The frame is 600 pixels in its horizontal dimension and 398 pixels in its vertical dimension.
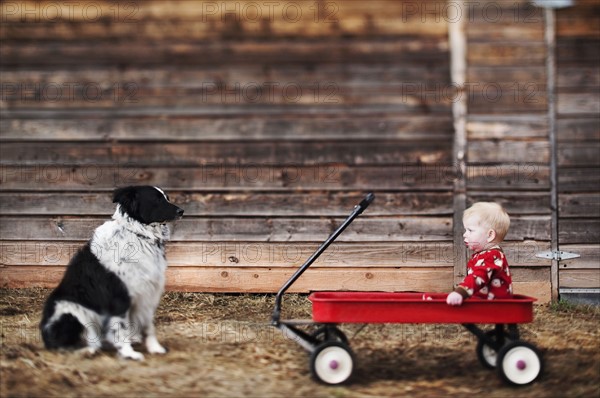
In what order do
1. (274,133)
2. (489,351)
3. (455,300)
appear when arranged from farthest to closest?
1. (274,133)
2. (489,351)
3. (455,300)

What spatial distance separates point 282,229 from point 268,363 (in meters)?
2.06

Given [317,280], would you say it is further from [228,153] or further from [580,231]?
[580,231]

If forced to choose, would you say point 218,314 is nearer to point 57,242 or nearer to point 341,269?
point 341,269

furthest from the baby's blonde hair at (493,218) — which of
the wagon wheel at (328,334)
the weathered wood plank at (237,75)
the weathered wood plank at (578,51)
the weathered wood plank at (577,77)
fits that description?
the weathered wood plank at (578,51)

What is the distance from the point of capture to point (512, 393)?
4.06 m

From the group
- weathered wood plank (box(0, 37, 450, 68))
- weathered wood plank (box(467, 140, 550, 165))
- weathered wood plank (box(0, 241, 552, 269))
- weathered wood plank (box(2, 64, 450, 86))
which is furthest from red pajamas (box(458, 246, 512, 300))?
weathered wood plank (box(0, 37, 450, 68))

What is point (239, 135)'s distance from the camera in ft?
21.4

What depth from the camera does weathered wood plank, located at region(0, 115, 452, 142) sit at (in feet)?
21.2

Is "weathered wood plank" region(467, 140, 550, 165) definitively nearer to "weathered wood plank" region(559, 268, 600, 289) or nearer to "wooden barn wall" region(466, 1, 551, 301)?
"wooden barn wall" region(466, 1, 551, 301)

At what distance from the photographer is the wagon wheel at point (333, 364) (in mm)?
4133

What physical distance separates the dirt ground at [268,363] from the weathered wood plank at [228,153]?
1.34m

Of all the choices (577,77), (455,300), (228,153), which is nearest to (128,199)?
(228,153)

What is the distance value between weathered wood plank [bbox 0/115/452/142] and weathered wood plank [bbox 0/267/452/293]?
1.17 meters

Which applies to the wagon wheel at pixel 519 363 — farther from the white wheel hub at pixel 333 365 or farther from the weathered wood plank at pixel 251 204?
the weathered wood plank at pixel 251 204
